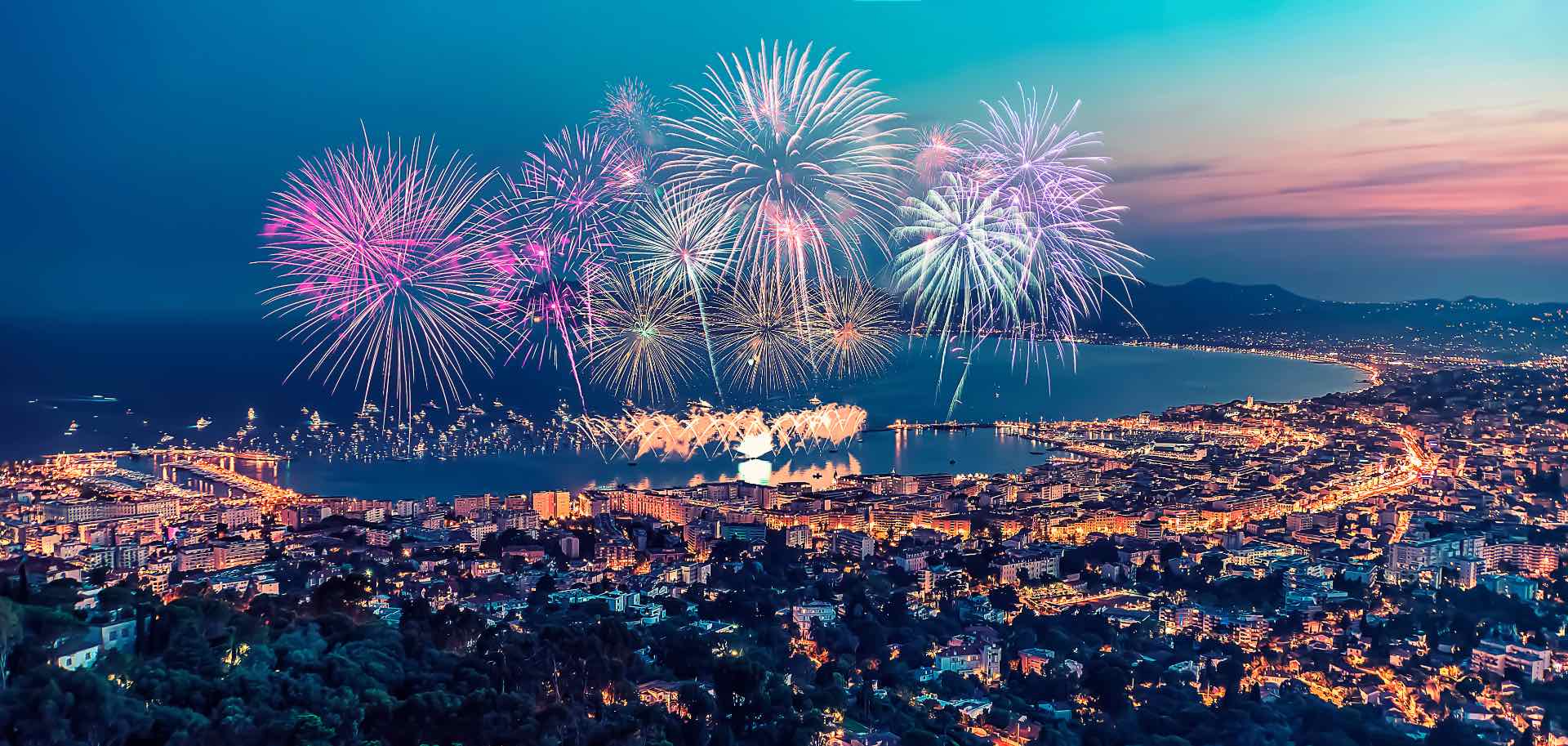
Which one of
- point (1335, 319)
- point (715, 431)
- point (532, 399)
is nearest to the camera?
point (715, 431)

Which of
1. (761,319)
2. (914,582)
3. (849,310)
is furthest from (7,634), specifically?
(761,319)

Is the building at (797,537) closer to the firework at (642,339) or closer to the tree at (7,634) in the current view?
the firework at (642,339)

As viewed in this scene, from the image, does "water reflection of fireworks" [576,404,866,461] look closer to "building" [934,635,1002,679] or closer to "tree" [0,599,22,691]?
"building" [934,635,1002,679]

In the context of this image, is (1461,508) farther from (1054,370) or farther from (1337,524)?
(1054,370)

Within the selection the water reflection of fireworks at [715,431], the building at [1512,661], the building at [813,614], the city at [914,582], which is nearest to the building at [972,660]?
the city at [914,582]

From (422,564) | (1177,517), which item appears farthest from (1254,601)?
(422,564)

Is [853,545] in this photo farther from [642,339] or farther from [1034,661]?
[1034,661]
